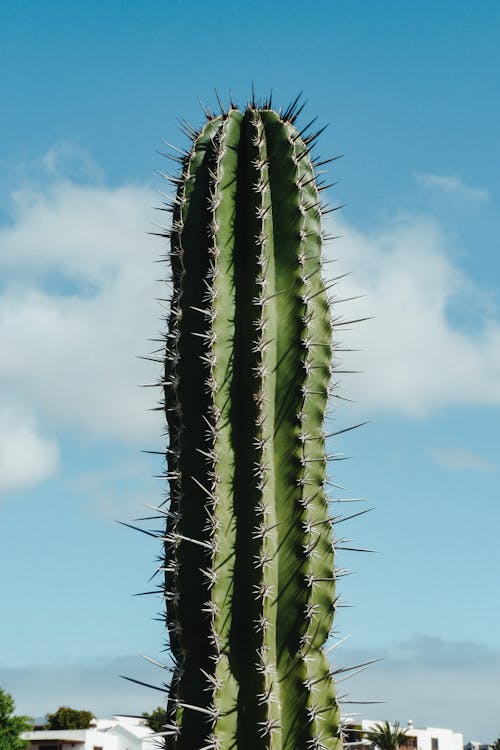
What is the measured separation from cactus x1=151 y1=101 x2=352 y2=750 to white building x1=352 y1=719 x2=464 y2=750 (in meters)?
66.2

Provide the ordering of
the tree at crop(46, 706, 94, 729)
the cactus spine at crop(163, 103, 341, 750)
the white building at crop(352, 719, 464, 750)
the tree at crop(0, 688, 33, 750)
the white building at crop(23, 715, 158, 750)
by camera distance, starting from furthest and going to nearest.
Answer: the white building at crop(352, 719, 464, 750)
the tree at crop(46, 706, 94, 729)
the white building at crop(23, 715, 158, 750)
the tree at crop(0, 688, 33, 750)
the cactus spine at crop(163, 103, 341, 750)

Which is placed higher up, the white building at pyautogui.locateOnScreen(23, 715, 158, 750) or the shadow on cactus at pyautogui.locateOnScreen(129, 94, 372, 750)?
the white building at pyautogui.locateOnScreen(23, 715, 158, 750)

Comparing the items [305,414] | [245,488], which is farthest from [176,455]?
[305,414]

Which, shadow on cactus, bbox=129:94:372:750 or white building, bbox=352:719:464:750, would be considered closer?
shadow on cactus, bbox=129:94:372:750

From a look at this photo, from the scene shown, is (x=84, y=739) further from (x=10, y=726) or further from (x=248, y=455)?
(x=248, y=455)

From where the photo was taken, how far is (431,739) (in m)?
74.7

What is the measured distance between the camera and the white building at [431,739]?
70113 mm

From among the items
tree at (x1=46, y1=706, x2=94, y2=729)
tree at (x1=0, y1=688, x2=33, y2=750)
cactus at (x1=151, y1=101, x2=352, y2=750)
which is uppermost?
tree at (x1=46, y1=706, x2=94, y2=729)

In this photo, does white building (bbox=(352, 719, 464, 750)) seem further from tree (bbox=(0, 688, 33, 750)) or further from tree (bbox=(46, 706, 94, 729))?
tree (bbox=(0, 688, 33, 750))

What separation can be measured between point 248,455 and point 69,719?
206 ft

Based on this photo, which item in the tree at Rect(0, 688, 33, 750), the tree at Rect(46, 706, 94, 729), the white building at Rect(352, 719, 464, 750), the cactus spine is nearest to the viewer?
the cactus spine

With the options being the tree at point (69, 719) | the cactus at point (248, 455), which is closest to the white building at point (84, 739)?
the tree at point (69, 719)

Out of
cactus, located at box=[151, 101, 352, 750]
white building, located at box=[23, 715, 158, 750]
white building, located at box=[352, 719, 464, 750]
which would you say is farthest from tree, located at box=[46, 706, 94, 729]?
cactus, located at box=[151, 101, 352, 750]

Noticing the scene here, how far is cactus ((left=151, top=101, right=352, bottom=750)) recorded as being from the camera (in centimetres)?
454
